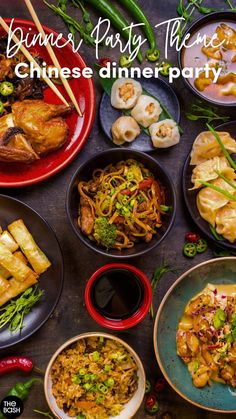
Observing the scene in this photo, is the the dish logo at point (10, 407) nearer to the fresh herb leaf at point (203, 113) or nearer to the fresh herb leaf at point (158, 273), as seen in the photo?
the fresh herb leaf at point (158, 273)

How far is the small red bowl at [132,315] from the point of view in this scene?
152 inches

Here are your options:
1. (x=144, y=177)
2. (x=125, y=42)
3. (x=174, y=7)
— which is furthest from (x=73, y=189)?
(x=174, y=7)

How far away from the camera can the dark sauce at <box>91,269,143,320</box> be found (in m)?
3.98

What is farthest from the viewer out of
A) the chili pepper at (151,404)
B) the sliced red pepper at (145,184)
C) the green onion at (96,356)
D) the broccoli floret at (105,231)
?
the chili pepper at (151,404)

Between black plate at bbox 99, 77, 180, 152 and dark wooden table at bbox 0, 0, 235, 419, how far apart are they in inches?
3.5

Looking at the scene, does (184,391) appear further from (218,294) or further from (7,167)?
(7,167)

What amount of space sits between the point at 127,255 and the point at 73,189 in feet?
1.84

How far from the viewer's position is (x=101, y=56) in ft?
13.8

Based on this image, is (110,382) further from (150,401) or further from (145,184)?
(145,184)

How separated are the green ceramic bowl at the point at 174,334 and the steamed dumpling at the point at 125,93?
1.23 meters

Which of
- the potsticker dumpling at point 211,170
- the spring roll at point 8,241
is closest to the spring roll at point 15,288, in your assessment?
the spring roll at point 8,241

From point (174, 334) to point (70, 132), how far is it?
5.11 ft

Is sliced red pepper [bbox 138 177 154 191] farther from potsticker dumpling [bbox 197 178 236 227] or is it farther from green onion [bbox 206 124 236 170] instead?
green onion [bbox 206 124 236 170]

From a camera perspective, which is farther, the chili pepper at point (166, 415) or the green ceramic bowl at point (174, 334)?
the chili pepper at point (166, 415)
